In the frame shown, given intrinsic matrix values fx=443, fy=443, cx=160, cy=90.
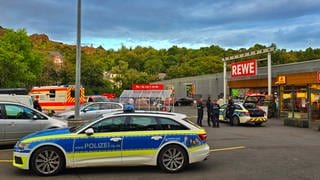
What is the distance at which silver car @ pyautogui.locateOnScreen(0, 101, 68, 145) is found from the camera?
14.1 metres

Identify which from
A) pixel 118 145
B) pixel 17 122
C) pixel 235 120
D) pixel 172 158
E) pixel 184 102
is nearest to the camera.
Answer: pixel 118 145

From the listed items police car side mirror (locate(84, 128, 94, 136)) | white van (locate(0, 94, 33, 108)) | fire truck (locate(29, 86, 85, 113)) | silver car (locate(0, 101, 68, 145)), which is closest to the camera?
police car side mirror (locate(84, 128, 94, 136))

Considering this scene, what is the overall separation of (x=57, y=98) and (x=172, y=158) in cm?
2630

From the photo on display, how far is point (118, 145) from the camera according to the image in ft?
32.8

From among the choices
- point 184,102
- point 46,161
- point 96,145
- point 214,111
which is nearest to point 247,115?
point 214,111

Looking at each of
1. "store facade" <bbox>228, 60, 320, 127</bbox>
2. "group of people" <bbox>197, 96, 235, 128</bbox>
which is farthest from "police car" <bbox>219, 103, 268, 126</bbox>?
"store facade" <bbox>228, 60, 320, 127</bbox>

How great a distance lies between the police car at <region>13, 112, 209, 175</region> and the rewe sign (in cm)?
2887

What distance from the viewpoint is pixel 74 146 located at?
32.3 ft

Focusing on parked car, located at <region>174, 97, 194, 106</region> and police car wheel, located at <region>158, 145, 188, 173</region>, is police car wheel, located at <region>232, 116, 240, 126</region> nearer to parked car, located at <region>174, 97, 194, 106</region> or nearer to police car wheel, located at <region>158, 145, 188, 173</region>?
police car wheel, located at <region>158, 145, 188, 173</region>

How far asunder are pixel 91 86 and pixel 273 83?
45.4 metres

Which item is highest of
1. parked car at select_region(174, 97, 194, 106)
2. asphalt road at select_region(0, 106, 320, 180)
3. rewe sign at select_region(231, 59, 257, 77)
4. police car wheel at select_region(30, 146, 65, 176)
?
rewe sign at select_region(231, 59, 257, 77)

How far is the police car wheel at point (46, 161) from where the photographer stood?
9805 mm

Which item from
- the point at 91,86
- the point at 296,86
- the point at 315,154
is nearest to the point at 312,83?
the point at 296,86

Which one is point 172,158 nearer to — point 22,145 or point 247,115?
point 22,145
